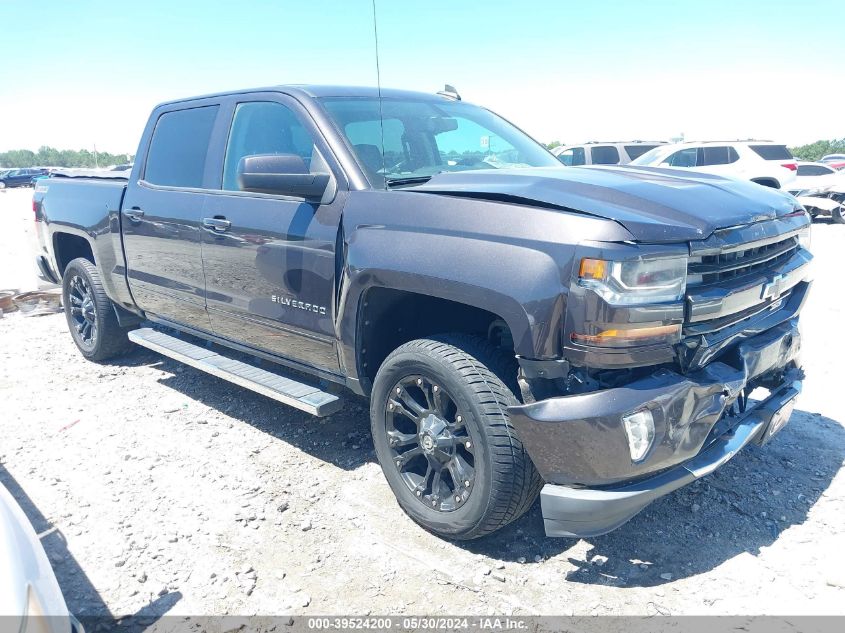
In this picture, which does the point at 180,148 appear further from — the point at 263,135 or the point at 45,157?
the point at 45,157

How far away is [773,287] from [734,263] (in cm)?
34

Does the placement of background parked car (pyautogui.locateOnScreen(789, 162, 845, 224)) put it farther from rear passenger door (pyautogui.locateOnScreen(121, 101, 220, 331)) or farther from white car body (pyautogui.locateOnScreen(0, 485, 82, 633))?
white car body (pyautogui.locateOnScreen(0, 485, 82, 633))

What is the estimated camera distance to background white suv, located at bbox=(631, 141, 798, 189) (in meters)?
13.9

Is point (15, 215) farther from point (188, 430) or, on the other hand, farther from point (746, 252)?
point (746, 252)

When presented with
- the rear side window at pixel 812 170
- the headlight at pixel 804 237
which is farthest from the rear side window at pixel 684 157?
the headlight at pixel 804 237

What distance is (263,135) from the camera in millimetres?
3756

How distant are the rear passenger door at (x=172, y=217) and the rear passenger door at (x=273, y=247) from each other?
183 millimetres

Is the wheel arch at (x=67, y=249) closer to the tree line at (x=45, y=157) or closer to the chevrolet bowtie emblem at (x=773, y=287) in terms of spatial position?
the chevrolet bowtie emblem at (x=773, y=287)

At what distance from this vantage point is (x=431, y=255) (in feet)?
8.77

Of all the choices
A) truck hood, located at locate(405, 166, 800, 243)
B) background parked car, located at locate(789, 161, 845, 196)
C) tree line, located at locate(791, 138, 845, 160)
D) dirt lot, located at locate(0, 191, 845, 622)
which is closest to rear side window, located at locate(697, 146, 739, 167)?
background parked car, located at locate(789, 161, 845, 196)

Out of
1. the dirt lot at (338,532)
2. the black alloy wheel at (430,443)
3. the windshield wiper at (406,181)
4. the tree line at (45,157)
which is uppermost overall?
the tree line at (45,157)

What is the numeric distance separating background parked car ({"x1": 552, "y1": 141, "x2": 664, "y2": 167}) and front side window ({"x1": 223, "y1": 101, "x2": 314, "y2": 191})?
1075 cm

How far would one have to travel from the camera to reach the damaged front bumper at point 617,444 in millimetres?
2273

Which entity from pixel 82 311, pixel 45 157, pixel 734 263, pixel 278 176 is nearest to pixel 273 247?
pixel 278 176
